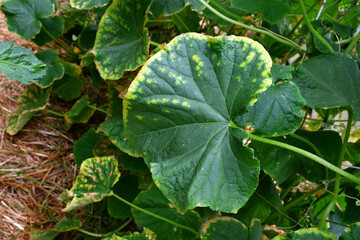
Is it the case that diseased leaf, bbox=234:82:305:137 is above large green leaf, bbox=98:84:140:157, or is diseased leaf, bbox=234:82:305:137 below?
above

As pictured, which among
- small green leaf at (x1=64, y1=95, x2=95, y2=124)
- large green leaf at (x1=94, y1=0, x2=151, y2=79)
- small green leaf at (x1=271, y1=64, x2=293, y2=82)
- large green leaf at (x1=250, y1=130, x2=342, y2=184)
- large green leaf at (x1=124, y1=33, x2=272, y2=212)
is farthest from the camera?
small green leaf at (x1=64, y1=95, x2=95, y2=124)

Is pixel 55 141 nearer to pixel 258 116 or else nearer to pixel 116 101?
pixel 116 101

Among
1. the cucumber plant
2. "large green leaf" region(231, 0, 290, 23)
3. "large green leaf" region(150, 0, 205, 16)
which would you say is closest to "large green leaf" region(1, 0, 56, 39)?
the cucumber plant

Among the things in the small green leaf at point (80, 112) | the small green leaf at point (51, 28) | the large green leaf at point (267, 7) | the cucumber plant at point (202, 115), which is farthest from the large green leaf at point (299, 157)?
the small green leaf at point (51, 28)

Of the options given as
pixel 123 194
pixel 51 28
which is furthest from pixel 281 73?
pixel 51 28

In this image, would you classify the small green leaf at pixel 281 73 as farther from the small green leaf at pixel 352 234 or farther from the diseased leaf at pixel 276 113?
the small green leaf at pixel 352 234

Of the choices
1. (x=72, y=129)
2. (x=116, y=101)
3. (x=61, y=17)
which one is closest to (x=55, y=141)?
(x=72, y=129)

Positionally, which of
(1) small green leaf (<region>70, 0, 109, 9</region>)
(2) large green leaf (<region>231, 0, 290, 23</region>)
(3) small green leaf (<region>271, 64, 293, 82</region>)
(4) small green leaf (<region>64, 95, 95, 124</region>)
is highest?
(2) large green leaf (<region>231, 0, 290, 23</region>)

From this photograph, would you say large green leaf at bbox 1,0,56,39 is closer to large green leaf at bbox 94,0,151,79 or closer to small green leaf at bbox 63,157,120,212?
large green leaf at bbox 94,0,151,79
